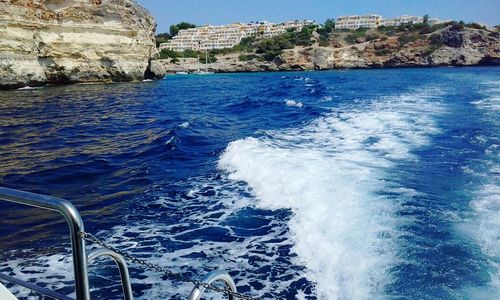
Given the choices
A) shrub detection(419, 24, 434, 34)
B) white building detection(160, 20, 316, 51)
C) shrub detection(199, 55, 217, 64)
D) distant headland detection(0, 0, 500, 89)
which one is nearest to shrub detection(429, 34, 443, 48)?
distant headland detection(0, 0, 500, 89)

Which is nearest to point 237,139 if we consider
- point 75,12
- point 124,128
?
point 124,128

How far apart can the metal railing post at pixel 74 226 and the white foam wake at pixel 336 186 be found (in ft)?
8.76

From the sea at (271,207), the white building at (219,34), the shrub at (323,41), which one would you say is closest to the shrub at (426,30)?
the shrub at (323,41)

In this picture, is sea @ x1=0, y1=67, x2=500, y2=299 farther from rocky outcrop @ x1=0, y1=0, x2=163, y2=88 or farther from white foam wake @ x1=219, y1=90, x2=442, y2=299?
rocky outcrop @ x1=0, y1=0, x2=163, y2=88

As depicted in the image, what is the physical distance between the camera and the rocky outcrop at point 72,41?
974 inches

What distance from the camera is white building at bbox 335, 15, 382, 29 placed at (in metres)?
144

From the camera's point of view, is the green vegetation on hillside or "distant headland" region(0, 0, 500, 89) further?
the green vegetation on hillside

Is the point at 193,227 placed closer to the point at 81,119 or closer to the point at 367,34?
the point at 81,119

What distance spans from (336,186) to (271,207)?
1.52m

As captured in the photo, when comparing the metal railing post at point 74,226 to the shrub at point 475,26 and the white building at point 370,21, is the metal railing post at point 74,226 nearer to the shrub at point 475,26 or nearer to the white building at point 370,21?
the shrub at point 475,26

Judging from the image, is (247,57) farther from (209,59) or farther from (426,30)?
(426,30)

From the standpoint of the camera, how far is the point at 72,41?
94.8ft

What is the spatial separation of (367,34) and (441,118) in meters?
99.9

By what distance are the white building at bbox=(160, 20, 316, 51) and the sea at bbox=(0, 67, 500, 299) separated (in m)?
120
